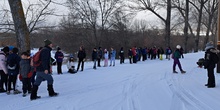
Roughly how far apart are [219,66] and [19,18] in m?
10.1

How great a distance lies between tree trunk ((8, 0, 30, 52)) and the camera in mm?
11125

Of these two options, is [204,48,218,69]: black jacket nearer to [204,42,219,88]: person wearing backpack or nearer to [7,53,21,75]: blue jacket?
[204,42,219,88]: person wearing backpack

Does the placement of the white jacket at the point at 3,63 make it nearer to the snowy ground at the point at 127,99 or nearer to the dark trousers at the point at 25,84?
the snowy ground at the point at 127,99

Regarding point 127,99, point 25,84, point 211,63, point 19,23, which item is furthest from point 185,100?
point 19,23

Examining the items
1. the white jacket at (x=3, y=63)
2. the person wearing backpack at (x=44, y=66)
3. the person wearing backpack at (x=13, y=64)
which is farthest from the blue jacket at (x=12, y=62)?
the person wearing backpack at (x=44, y=66)

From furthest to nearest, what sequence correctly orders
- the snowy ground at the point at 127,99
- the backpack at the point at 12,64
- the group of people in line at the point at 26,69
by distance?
1. the backpack at the point at 12,64
2. the group of people in line at the point at 26,69
3. the snowy ground at the point at 127,99

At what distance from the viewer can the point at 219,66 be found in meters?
12.4

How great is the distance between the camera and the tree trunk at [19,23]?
438 inches

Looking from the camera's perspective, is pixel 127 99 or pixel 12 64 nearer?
pixel 127 99

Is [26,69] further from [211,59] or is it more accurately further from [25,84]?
[211,59]

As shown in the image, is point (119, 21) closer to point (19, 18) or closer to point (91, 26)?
point (91, 26)

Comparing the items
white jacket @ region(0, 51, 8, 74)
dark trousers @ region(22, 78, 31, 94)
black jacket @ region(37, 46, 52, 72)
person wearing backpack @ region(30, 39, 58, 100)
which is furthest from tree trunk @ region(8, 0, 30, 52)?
black jacket @ region(37, 46, 52, 72)

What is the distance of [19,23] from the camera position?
11359 mm

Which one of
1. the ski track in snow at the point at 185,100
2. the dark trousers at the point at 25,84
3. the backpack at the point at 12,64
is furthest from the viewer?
the backpack at the point at 12,64
